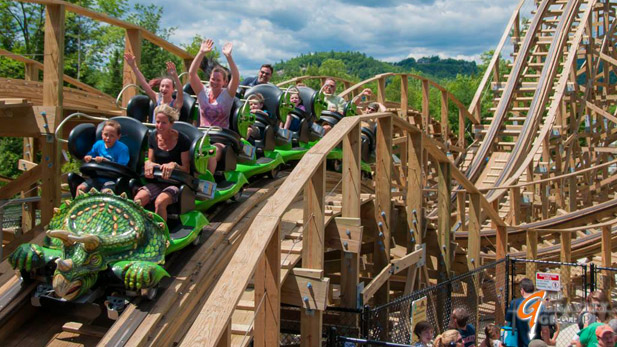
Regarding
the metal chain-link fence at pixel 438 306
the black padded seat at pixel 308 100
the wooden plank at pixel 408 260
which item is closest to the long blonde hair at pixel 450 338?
the metal chain-link fence at pixel 438 306

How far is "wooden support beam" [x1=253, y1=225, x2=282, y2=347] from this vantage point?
9.09 feet

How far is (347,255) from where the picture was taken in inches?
180

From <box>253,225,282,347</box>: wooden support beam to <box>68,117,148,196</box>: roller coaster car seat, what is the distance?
1.76 m

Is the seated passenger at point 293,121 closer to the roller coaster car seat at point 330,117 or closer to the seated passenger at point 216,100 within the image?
the roller coaster car seat at point 330,117

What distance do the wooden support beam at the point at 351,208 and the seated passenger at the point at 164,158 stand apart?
1.03m

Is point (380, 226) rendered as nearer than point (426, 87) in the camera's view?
Yes

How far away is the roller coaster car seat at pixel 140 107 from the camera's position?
564cm

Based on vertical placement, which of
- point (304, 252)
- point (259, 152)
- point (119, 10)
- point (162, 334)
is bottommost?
point (162, 334)

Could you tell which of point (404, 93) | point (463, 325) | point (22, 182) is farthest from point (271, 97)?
point (404, 93)

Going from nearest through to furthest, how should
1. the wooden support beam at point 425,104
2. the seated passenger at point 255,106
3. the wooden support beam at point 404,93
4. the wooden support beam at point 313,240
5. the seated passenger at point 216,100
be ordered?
the wooden support beam at point 313,240
the seated passenger at point 216,100
the seated passenger at point 255,106
the wooden support beam at point 404,93
the wooden support beam at point 425,104

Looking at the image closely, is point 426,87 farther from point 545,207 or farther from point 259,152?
point 259,152

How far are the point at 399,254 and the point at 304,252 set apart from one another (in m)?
2.98

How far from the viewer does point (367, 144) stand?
734cm

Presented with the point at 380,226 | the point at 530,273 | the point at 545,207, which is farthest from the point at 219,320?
the point at 545,207
